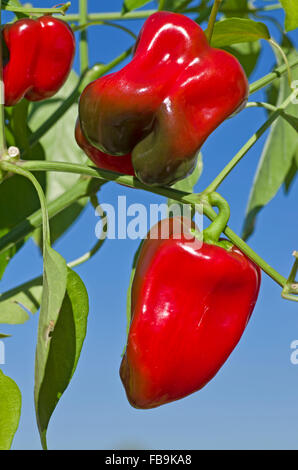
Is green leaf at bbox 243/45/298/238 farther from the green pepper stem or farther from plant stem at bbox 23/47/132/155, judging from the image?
the green pepper stem

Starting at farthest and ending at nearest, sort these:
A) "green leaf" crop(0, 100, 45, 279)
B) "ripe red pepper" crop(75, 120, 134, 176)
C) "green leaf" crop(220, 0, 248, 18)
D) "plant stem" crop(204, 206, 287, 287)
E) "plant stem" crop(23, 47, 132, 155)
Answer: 1. "green leaf" crop(220, 0, 248, 18)
2. "green leaf" crop(0, 100, 45, 279)
3. "plant stem" crop(23, 47, 132, 155)
4. "ripe red pepper" crop(75, 120, 134, 176)
5. "plant stem" crop(204, 206, 287, 287)

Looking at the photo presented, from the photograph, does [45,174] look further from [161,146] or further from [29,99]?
[161,146]

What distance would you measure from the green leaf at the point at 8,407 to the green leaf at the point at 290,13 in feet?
1.69

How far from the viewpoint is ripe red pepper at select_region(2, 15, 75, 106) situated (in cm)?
92

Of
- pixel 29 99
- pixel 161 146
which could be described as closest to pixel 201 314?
pixel 161 146

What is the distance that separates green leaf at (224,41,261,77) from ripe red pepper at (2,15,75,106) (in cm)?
38

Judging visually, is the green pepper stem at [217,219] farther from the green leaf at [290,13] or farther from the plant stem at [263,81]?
the green leaf at [290,13]

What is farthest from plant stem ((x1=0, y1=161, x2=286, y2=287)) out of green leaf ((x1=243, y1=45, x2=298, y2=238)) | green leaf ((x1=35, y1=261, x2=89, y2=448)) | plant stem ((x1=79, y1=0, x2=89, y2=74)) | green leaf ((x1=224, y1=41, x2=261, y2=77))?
green leaf ((x1=224, y1=41, x2=261, y2=77))

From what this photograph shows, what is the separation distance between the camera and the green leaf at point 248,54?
1253mm

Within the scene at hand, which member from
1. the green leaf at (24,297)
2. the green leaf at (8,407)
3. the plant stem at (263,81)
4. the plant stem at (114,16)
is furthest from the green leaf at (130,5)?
the green leaf at (8,407)

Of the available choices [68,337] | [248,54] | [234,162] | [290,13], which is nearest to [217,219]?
[234,162]

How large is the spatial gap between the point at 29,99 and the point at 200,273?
0.33 m

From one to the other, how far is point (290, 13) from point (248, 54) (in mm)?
356

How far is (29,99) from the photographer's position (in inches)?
38.5
